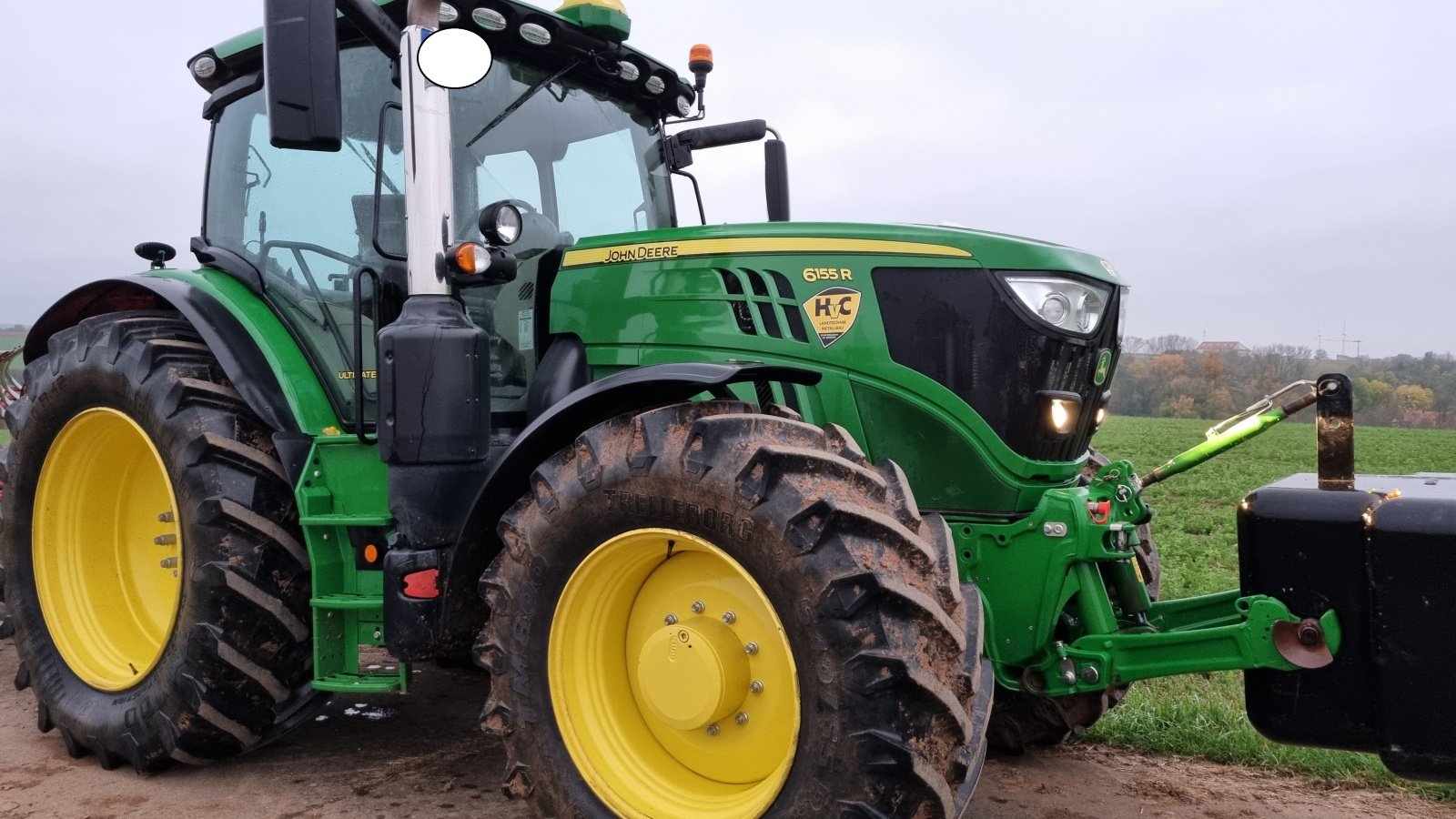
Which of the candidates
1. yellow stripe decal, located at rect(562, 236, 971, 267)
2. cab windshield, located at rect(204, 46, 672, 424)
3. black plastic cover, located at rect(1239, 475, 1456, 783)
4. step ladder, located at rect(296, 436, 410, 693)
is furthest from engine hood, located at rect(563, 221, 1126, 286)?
step ladder, located at rect(296, 436, 410, 693)

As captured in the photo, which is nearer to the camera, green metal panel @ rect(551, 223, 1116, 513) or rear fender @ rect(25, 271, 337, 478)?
green metal panel @ rect(551, 223, 1116, 513)

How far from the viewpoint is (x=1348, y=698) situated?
2.52 metres

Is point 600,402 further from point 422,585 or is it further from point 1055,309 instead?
point 1055,309

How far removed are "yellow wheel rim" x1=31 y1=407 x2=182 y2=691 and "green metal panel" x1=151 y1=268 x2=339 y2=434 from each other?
0.67 meters

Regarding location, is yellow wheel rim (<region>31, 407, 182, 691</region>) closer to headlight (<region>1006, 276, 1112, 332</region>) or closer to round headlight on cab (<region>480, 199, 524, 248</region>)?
round headlight on cab (<region>480, 199, 524, 248</region>)

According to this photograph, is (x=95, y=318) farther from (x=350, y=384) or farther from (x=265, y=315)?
(x=350, y=384)

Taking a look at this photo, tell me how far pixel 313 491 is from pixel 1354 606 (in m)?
3.00

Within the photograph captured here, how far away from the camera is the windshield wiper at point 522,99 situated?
3719mm

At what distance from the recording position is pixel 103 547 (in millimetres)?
4301

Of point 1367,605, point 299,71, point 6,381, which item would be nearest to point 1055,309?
point 1367,605

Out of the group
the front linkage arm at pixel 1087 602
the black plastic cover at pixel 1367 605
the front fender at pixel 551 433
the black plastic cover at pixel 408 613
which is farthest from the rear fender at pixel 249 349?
the black plastic cover at pixel 1367 605

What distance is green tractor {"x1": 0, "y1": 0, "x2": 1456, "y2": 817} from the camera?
2.48m

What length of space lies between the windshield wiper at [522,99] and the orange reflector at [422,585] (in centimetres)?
149

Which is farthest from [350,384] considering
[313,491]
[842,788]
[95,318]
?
[842,788]
